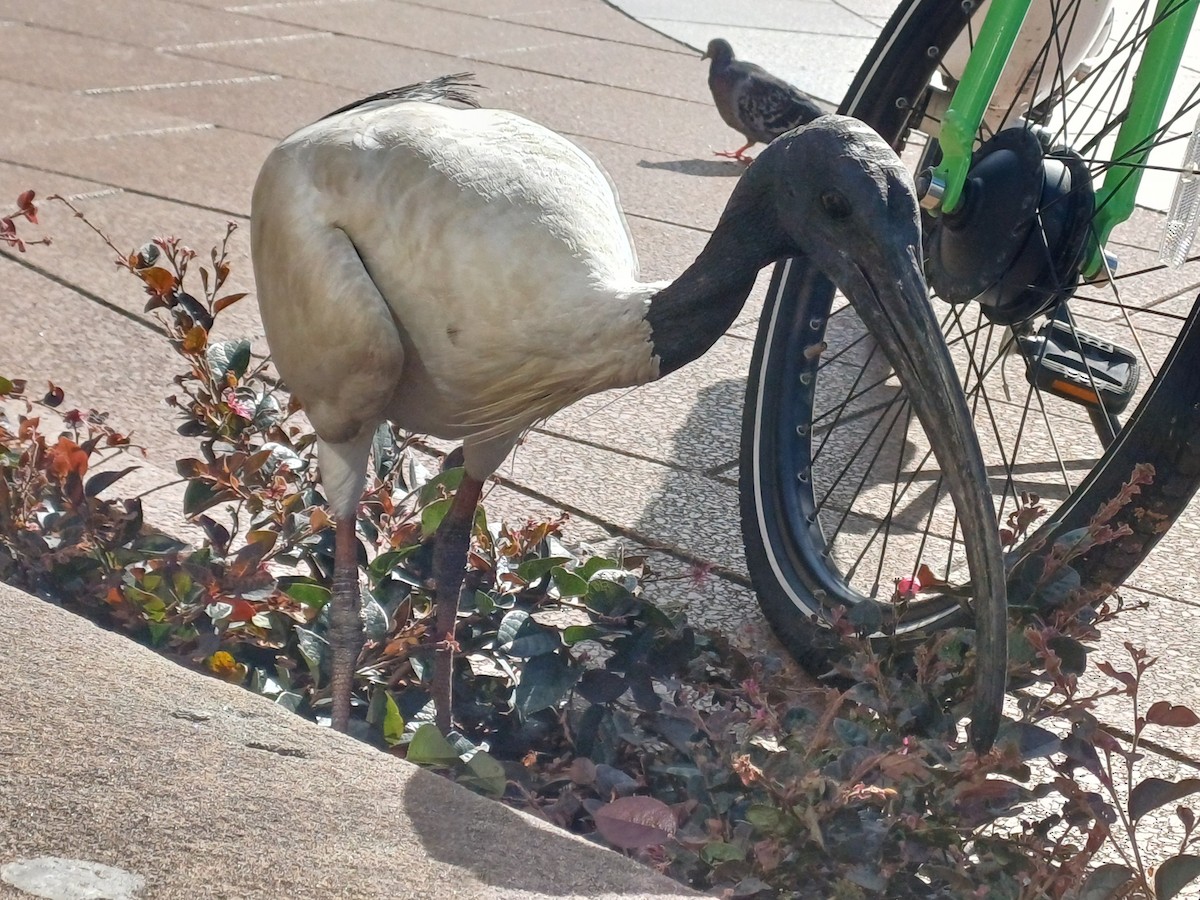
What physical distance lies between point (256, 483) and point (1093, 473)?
5.71ft

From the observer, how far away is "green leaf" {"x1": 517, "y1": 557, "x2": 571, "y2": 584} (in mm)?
3100

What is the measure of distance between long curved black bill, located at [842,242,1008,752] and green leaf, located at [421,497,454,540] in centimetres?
122

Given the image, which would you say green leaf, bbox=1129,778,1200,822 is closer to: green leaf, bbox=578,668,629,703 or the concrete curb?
the concrete curb

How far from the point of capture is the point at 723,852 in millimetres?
2270

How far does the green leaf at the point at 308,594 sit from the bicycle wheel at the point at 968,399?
3.25 ft

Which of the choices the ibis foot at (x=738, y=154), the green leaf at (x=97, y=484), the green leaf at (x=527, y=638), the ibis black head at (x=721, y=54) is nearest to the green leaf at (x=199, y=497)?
the green leaf at (x=97, y=484)

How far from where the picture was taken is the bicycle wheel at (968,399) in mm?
2805

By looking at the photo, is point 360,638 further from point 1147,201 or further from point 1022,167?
point 1147,201

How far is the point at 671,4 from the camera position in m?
11.4

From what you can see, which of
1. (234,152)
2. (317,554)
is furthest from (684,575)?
(234,152)

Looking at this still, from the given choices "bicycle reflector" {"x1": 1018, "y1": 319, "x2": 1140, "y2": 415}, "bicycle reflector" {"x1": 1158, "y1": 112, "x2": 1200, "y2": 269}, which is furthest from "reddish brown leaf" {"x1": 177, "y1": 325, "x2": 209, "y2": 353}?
"bicycle reflector" {"x1": 1158, "y1": 112, "x2": 1200, "y2": 269}

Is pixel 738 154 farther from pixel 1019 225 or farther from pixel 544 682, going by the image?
pixel 544 682

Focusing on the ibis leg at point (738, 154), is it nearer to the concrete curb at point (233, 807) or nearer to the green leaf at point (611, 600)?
the green leaf at point (611, 600)

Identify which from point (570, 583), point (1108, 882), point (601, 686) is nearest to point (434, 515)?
point (570, 583)
